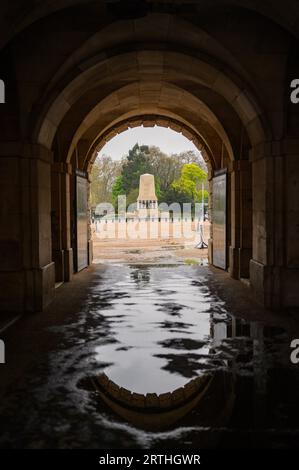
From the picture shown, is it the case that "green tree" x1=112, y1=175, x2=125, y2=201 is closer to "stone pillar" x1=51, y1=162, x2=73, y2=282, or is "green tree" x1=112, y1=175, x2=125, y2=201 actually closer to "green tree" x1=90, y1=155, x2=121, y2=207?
"green tree" x1=90, y1=155, x2=121, y2=207

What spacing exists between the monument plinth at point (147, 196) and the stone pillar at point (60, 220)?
36957 mm

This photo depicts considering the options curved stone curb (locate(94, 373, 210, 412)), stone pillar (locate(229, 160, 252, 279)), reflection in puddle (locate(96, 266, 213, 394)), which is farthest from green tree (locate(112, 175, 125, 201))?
curved stone curb (locate(94, 373, 210, 412))

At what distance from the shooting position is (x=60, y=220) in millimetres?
12328

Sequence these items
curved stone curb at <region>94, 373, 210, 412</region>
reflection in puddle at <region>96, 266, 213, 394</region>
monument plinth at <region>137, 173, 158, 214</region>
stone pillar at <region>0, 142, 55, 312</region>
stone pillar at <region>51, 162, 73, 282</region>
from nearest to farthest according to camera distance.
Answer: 1. curved stone curb at <region>94, 373, 210, 412</region>
2. reflection in puddle at <region>96, 266, 213, 394</region>
3. stone pillar at <region>0, 142, 55, 312</region>
4. stone pillar at <region>51, 162, 73, 282</region>
5. monument plinth at <region>137, 173, 158, 214</region>

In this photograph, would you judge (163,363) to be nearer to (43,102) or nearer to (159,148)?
(43,102)

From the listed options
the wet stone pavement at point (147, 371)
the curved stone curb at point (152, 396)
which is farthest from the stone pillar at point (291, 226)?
the curved stone curb at point (152, 396)

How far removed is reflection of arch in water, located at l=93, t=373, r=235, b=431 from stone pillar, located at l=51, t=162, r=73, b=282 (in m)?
7.34

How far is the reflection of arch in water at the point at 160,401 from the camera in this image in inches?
168

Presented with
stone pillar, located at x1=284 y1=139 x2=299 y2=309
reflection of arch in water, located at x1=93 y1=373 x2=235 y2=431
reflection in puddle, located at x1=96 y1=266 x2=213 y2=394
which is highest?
stone pillar, located at x1=284 y1=139 x2=299 y2=309

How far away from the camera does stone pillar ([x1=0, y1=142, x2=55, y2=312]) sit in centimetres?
880

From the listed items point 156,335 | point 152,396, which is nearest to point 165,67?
point 156,335

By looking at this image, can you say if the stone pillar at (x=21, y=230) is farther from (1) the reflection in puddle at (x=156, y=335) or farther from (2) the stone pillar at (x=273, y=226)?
(2) the stone pillar at (x=273, y=226)

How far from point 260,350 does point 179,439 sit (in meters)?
2.72
